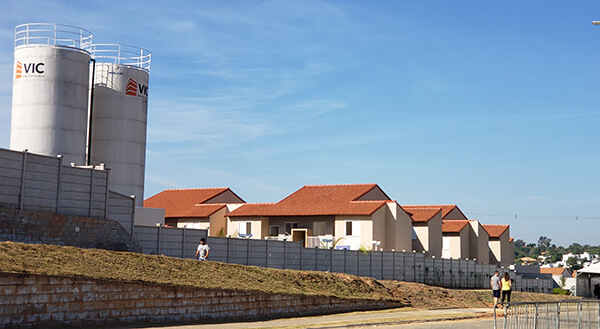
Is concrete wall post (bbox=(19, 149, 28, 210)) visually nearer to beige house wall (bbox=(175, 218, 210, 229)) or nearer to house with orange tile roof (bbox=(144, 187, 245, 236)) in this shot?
house with orange tile roof (bbox=(144, 187, 245, 236))

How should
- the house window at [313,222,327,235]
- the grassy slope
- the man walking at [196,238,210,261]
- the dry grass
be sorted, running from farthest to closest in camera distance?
the house window at [313,222,327,235] → the man walking at [196,238,210,261] → the grassy slope → the dry grass

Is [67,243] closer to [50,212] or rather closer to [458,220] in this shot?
[50,212]

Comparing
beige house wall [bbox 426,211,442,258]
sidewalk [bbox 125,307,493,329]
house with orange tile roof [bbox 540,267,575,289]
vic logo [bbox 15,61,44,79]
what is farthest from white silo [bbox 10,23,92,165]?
house with orange tile roof [bbox 540,267,575,289]

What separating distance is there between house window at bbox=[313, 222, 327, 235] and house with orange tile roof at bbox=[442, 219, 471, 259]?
1616cm

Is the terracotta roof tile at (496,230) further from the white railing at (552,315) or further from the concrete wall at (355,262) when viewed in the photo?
the white railing at (552,315)

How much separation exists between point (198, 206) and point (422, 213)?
20540 millimetres

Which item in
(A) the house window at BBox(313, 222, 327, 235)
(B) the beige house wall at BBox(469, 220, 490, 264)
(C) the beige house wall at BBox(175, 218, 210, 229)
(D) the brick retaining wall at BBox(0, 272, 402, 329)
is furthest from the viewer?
(B) the beige house wall at BBox(469, 220, 490, 264)

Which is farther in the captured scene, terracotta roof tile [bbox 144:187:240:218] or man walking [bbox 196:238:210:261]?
terracotta roof tile [bbox 144:187:240:218]

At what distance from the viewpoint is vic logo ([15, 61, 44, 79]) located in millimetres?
39062

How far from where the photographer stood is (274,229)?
64.0 meters

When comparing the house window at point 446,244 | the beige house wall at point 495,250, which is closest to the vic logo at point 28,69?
the house window at point 446,244

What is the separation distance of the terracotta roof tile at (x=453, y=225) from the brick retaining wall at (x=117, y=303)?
43.7 metres

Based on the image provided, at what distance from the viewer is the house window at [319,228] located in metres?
61.2

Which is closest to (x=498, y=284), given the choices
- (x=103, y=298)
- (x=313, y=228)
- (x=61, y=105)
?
(x=103, y=298)
